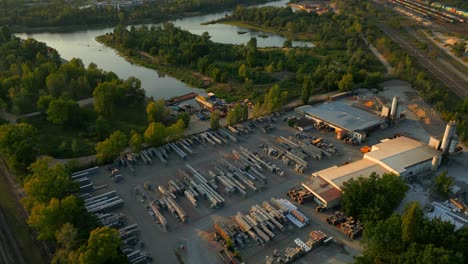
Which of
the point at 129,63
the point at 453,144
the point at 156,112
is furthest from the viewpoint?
the point at 129,63

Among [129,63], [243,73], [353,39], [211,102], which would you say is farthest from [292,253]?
[353,39]

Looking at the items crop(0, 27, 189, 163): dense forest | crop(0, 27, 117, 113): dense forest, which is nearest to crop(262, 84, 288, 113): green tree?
crop(0, 27, 189, 163): dense forest

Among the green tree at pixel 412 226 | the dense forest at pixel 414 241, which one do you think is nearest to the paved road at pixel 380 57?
the dense forest at pixel 414 241

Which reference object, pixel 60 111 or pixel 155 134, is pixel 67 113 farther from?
pixel 155 134

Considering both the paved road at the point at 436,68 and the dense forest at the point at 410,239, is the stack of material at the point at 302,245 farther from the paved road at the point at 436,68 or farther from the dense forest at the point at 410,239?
the paved road at the point at 436,68

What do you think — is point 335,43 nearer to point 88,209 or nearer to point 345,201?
point 345,201

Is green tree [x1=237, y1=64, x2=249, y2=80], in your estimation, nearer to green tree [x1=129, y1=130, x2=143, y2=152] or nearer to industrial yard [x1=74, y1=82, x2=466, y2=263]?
industrial yard [x1=74, y1=82, x2=466, y2=263]
